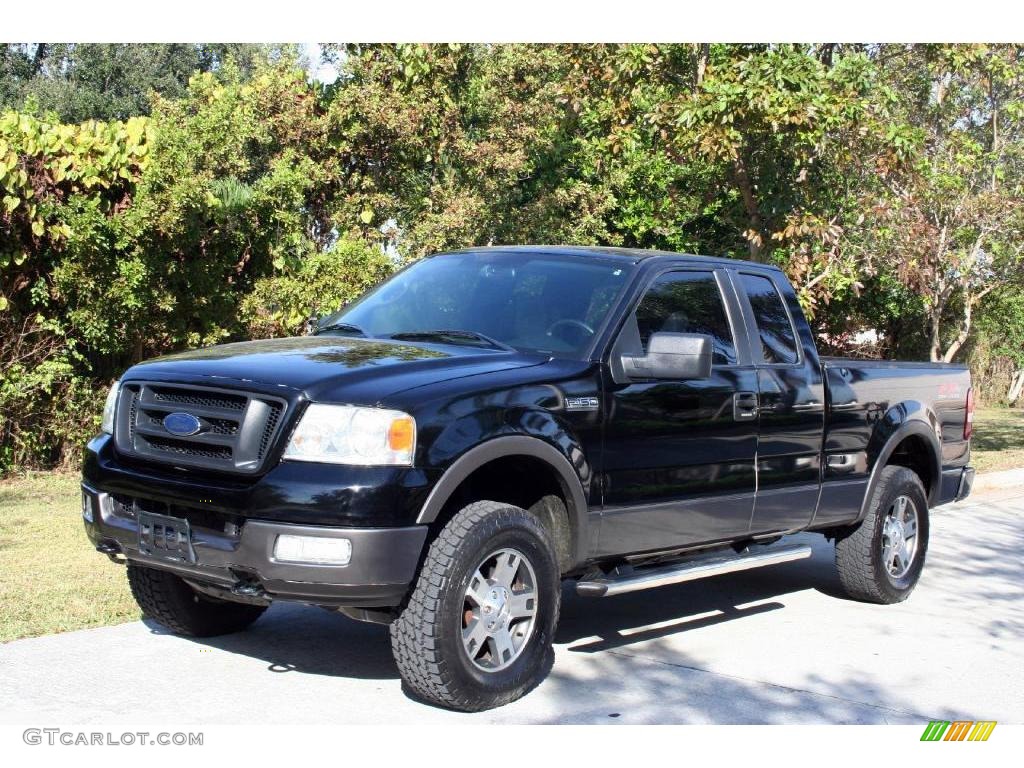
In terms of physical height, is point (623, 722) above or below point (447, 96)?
below

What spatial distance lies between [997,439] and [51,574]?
15.4 metres

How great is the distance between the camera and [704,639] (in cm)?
686

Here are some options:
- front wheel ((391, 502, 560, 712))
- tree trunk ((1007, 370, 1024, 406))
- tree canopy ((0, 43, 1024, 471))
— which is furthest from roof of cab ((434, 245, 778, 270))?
tree trunk ((1007, 370, 1024, 406))

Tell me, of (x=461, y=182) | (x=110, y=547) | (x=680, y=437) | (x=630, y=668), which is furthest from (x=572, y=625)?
(x=461, y=182)

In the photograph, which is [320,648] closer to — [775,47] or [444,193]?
[775,47]

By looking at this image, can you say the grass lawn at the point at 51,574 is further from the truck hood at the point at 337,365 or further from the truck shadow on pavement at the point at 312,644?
the truck hood at the point at 337,365

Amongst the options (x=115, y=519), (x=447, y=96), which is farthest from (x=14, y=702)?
(x=447, y=96)

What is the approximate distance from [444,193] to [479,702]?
11.1 m

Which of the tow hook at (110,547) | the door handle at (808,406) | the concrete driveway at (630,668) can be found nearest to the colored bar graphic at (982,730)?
the concrete driveway at (630,668)

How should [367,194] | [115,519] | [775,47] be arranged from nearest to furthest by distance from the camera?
[115,519] → [775,47] → [367,194]

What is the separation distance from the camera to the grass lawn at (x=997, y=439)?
613 inches

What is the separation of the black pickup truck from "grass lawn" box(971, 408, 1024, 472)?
27.7ft

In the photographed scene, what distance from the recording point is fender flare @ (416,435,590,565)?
5.12 meters

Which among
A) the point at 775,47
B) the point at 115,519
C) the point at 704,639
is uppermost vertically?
the point at 775,47
